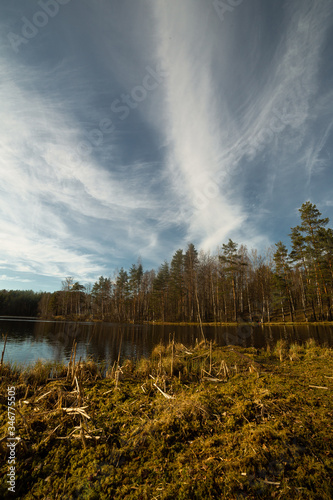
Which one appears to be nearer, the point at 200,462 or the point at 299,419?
the point at 200,462

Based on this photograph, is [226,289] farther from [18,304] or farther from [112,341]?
[18,304]

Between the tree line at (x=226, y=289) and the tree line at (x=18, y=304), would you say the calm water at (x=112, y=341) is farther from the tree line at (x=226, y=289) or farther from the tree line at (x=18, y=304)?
the tree line at (x=18, y=304)

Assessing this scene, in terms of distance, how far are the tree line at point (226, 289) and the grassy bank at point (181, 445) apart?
1709 cm

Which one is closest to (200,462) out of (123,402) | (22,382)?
(123,402)

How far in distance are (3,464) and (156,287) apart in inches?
2170

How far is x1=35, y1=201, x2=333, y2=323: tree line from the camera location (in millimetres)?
38188

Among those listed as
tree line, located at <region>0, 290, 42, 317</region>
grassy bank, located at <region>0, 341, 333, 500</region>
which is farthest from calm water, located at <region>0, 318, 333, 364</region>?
tree line, located at <region>0, 290, 42, 317</region>

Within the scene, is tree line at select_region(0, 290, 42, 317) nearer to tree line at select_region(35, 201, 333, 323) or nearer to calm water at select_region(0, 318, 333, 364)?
tree line at select_region(35, 201, 333, 323)

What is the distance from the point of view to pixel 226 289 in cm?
4903

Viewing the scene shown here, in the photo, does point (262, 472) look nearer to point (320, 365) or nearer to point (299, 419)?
point (299, 419)

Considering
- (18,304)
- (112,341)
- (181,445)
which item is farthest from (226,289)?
(18,304)

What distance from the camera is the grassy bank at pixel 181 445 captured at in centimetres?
272

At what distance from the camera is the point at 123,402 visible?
18.4 feet

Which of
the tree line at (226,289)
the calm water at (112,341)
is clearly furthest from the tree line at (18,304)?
the calm water at (112,341)
